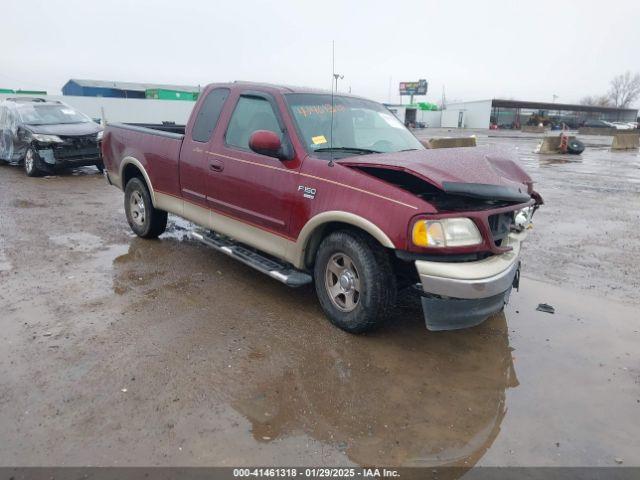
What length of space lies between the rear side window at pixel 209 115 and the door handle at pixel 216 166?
0.31 meters

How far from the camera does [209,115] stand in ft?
16.4

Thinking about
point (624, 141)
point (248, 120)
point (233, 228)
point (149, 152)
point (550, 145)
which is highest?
point (248, 120)

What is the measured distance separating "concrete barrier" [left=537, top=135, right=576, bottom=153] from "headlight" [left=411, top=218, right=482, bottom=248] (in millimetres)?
20229

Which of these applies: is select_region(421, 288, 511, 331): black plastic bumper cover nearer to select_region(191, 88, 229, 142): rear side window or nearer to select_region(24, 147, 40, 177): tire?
select_region(191, 88, 229, 142): rear side window

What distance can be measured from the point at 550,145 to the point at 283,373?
21627mm

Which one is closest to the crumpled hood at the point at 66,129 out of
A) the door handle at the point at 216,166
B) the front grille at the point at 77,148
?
the front grille at the point at 77,148

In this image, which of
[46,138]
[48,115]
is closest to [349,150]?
[46,138]

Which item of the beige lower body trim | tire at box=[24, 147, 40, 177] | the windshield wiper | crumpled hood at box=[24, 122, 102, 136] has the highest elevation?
the windshield wiper

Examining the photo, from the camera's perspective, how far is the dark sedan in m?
10.9

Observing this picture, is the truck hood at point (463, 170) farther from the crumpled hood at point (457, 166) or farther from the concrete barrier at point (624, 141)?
the concrete barrier at point (624, 141)

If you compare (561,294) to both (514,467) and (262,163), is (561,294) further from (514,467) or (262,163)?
(262,163)

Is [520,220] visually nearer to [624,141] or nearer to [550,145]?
[550,145]

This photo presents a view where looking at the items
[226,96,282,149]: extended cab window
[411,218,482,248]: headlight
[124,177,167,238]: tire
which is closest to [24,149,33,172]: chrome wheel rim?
[124,177,167,238]: tire

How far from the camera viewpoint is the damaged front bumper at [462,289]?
10.4 feet
